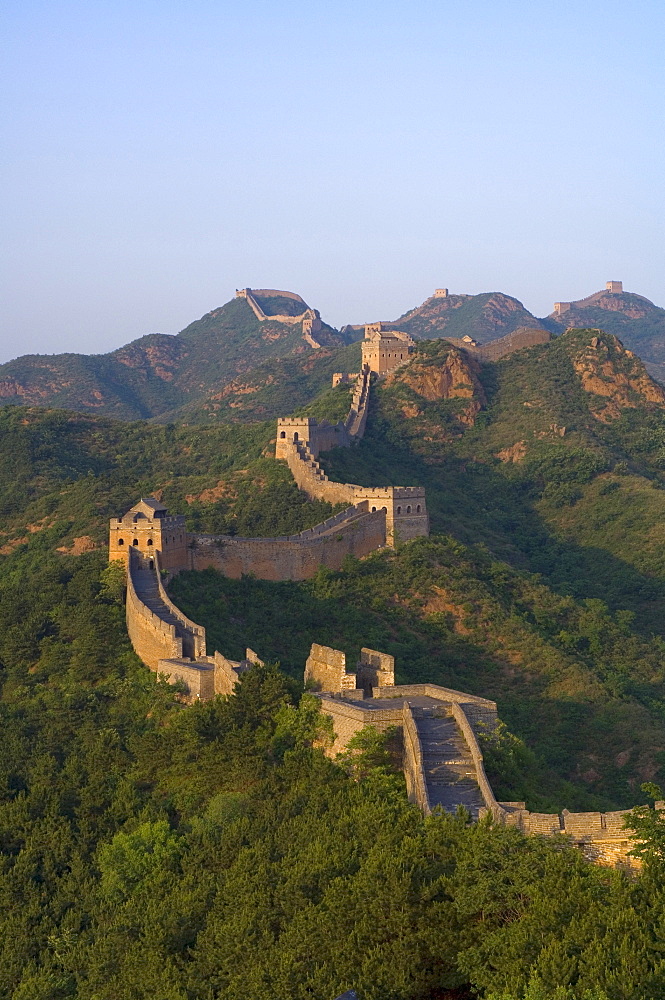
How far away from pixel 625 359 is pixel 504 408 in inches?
437

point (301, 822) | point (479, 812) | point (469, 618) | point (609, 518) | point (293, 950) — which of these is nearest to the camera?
point (293, 950)

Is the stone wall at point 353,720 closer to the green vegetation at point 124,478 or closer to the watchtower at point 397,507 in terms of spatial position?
the watchtower at point 397,507

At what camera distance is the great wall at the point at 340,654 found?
67.4ft

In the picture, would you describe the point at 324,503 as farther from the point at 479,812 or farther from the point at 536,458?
the point at 479,812

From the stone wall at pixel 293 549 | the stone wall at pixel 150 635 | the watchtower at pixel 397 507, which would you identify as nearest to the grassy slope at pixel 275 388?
the watchtower at pixel 397 507

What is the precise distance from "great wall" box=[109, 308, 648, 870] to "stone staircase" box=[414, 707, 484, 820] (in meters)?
0.02

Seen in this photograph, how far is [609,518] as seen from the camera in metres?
68.1

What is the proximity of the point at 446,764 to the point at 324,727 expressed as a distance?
372cm


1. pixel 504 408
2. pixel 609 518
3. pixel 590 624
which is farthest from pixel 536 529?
pixel 590 624

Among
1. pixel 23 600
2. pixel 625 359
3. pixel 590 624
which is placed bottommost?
pixel 590 624

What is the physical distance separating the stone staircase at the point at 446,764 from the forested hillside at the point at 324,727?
63 centimetres

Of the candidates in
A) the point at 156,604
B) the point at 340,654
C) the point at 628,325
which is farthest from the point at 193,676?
the point at 628,325

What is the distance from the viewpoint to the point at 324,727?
25.5m

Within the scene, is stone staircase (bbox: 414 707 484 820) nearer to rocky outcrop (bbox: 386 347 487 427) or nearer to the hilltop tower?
rocky outcrop (bbox: 386 347 487 427)
